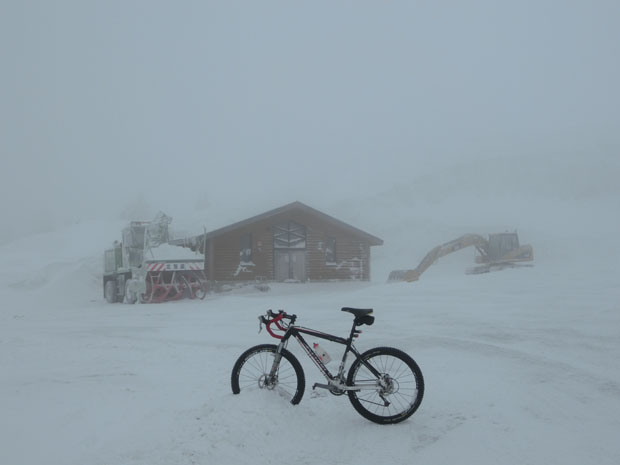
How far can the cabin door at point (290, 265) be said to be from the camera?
1157 inches

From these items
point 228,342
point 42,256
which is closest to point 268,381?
point 228,342

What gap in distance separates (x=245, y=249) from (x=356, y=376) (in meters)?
23.2

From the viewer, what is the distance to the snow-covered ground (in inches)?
194

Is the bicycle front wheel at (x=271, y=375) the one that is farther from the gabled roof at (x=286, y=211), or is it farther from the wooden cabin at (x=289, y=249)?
the wooden cabin at (x=289, y=249)

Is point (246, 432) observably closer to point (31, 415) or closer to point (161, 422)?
point (161, 422)

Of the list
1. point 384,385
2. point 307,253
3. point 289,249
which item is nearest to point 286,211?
point 289,249

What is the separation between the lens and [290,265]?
2959 centimetres

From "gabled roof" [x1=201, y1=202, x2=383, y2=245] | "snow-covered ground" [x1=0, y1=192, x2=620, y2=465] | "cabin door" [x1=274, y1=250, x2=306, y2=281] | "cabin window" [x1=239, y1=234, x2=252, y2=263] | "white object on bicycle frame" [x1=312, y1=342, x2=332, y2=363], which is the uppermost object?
"gabled roof" [x1=201, y1=202, x2=383, y2=245]

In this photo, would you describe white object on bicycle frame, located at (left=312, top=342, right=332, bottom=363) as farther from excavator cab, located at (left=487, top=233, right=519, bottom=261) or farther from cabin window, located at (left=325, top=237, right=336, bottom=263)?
excavator cab, located at (left=487, top=233, right=519, bottom=261)

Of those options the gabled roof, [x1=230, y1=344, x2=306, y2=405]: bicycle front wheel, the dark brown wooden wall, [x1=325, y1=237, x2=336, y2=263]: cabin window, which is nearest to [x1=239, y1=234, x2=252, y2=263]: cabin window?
the dark brown wooden wall

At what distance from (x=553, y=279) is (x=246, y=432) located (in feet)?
52.0

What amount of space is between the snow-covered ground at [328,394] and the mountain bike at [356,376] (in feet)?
0.61

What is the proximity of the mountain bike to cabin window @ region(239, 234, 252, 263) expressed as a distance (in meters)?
22.4

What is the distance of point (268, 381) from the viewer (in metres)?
5.94
